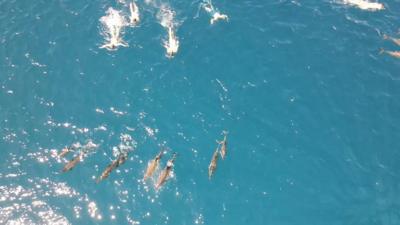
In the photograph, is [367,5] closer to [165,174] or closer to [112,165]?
[165,174]

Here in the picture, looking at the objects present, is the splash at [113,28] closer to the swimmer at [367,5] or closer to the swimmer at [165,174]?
the swimmer at [165,174]

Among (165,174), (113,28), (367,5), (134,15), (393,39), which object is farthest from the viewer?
(367,5)

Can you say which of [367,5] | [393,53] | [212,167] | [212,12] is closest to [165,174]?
[212,167]

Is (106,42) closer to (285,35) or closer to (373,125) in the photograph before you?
(285,35)

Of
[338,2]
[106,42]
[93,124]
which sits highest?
[106,42]

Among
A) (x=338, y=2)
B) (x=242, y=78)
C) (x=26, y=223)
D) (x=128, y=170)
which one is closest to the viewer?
(x=26, y=223)

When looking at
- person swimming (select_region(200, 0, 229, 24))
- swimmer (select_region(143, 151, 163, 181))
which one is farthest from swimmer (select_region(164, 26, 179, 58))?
swimmer (select_region(143, 151, 163, 181))

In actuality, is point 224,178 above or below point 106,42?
below

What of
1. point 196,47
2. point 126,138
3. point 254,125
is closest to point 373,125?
point 254,125
